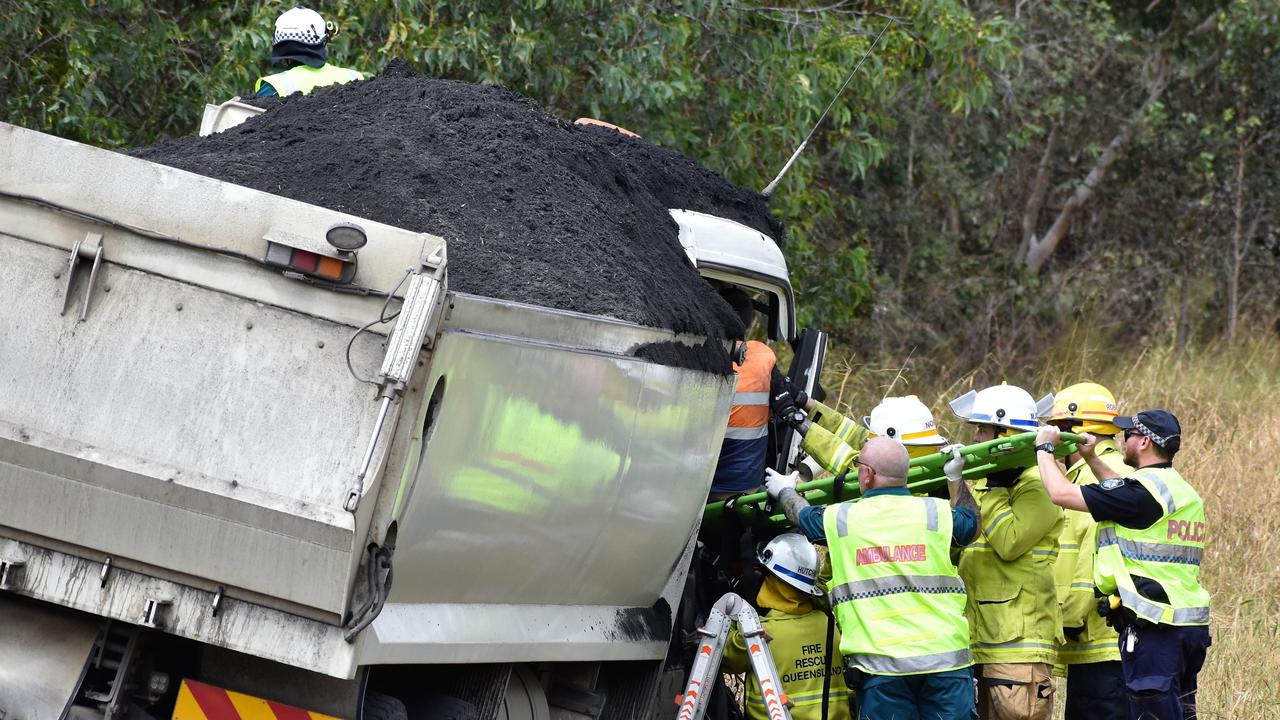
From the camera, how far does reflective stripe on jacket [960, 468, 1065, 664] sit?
6.38m

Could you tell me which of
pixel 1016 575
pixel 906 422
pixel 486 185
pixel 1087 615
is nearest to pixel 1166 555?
pixel 1016 575

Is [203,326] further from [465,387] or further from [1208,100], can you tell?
[1208,100]

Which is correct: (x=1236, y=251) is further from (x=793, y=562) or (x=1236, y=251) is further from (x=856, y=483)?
(x=793, y=562)

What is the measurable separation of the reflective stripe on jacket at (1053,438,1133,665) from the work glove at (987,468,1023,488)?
15.4 inches

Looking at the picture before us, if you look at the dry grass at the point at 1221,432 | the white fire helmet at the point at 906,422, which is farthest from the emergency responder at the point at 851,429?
the dry grass at the point at 1221,432

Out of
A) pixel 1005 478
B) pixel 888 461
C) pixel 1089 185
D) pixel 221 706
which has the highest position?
pixel 1089 185

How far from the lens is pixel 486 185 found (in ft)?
16.8

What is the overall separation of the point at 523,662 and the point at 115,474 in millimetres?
1538

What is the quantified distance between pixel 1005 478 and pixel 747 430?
1.07 metres

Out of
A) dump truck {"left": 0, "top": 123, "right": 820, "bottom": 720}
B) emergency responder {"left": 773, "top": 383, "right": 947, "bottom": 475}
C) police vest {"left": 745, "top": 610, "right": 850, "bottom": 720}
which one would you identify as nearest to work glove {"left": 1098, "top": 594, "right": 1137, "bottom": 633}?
emergency responder {"left": 773, "top": 383, "right": 947, "bottom": 475}

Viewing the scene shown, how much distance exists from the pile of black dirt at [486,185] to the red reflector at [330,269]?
578mm

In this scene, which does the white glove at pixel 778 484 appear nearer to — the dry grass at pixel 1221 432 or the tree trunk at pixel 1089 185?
the dry grass at pixel 1221 432

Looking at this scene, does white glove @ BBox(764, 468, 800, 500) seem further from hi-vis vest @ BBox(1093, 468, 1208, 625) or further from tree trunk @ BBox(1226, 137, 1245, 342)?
tree trunk @ BBox(1226, 137, 1245, 342)

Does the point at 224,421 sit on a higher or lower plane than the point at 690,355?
lower
